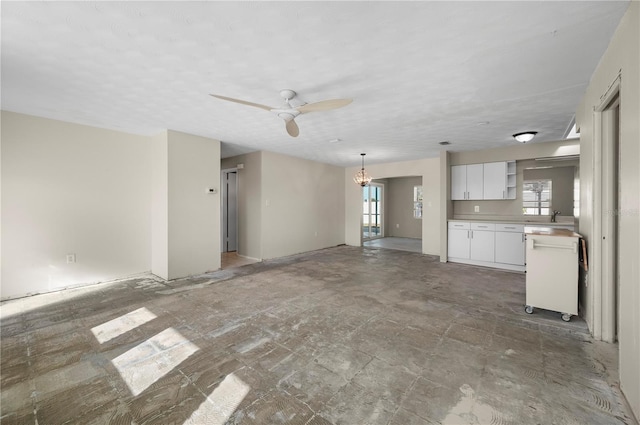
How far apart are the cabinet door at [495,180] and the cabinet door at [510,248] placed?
3.13ft

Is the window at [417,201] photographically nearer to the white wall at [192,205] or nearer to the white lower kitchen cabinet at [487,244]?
the white lower kitchen cabinet at [487,244]

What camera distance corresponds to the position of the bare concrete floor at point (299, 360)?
1.62 m

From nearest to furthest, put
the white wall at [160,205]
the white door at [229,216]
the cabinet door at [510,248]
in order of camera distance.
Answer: the white wall at [160,205]
the cabinet door at [510,248]
the white door at [229,216]

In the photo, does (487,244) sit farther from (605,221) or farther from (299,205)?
(299,205)

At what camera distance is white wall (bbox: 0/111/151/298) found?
3.47 metres

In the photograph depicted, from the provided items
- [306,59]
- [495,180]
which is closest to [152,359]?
[306,59]

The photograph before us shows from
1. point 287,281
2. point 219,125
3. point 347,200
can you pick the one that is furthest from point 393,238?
point 219,125

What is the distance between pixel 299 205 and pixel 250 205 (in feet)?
4.15

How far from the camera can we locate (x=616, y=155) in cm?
238

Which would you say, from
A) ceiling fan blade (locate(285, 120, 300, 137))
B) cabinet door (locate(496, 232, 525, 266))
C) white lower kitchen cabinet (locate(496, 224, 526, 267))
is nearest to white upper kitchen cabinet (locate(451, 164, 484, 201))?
white lower kitchen cabinet (locate(496, 224, 526, 267))

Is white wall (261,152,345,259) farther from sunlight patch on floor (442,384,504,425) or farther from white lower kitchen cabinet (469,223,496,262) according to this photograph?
sunlight patch on floor (442,384,504,425)

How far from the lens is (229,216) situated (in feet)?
23.1

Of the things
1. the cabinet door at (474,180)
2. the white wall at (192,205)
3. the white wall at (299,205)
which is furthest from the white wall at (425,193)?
the white wall at (192,205)

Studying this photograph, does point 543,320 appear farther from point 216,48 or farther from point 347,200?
point 347,200
